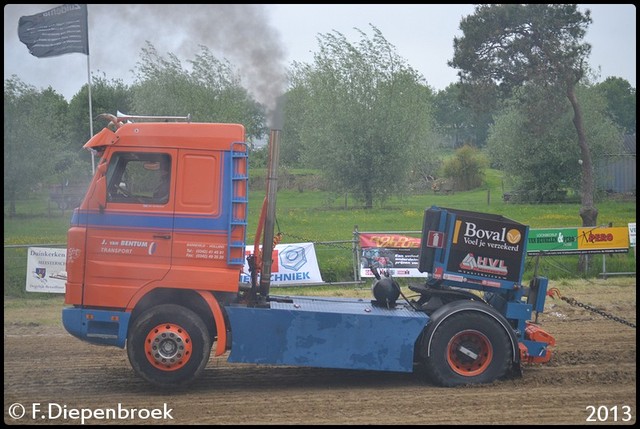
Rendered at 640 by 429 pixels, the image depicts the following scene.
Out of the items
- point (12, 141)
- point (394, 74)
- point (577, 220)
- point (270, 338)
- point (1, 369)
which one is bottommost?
point (1, 369)

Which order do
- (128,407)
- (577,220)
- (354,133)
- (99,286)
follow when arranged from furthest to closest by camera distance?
(354,133) → (577,220) → (99,286) → (128,407)

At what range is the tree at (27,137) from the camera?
29.9 metres

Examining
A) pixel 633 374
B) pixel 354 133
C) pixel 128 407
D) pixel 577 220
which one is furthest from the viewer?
pixel 354 133

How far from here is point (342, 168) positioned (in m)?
38.6

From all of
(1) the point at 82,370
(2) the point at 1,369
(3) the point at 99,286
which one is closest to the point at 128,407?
(3) the point at 99,286

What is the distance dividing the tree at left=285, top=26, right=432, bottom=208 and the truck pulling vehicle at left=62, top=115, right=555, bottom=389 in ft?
93.9

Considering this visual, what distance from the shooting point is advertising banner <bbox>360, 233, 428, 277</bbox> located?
17484 mm

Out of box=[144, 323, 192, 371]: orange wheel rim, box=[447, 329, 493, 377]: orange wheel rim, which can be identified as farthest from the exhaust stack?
box=[447, 329, 493, 377]: orange wheel rim

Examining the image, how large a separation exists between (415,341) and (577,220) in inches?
927

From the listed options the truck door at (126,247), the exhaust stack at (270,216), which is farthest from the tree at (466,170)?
the truck door at (126,247)

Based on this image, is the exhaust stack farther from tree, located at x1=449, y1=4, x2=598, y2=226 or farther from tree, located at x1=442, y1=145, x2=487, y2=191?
tree, located at x1=442, y1=145, x2=487, y2=191

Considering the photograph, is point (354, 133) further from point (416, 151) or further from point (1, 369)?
point (1, 369)

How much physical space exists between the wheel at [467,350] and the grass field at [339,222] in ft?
8.12

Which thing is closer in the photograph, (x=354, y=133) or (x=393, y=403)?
(x=393, y=403)
